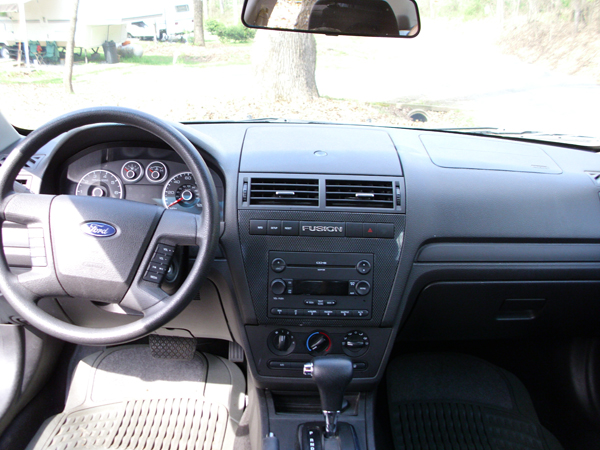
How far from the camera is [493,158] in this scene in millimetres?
2174

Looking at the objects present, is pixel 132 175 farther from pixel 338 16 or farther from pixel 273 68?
pixel 273 68

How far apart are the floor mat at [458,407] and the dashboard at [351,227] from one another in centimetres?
60

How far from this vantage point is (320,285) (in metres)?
1.90

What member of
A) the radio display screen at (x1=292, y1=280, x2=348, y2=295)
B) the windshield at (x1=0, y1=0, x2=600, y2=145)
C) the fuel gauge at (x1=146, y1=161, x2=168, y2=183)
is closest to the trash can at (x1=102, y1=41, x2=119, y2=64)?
the windshield at (x1=0, y1=0, x2=600, y2=145)

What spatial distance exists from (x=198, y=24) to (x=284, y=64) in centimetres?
54

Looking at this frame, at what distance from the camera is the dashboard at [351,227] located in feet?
6.11

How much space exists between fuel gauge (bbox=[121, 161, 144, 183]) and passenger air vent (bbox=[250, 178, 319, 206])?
47cm

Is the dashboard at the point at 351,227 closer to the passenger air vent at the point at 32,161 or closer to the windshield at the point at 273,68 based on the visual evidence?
the passenger air vent at the point at 32,161

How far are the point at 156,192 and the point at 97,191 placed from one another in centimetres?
24

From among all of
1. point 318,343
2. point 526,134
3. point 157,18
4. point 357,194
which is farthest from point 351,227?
point 157,18

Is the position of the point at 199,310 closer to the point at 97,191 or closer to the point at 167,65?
the point at 97,191

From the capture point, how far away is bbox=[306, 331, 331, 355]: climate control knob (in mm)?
1995

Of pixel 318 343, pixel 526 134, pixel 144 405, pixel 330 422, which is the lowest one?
pixel 144 405

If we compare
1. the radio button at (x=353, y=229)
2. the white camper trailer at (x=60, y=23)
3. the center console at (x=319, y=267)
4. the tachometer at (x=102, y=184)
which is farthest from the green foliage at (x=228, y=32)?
Result: the radio button at (x=353, y=229)
